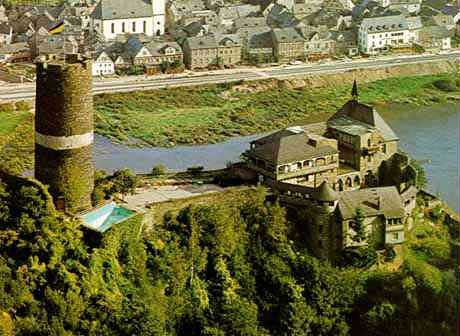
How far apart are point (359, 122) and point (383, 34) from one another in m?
25.0

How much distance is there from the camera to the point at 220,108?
35469mm

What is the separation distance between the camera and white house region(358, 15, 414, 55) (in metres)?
45.0

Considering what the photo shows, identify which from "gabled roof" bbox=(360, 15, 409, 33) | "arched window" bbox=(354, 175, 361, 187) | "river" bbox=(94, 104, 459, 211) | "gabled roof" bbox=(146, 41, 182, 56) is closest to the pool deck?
"arched window" bbox=(354, 175, 361, 187)

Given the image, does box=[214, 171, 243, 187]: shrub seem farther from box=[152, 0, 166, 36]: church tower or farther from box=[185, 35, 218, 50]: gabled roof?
box=[152, 0, 166, 36]: church tower

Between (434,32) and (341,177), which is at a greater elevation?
(434,32)

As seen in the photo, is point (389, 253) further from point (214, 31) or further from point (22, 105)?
point (214, 31)

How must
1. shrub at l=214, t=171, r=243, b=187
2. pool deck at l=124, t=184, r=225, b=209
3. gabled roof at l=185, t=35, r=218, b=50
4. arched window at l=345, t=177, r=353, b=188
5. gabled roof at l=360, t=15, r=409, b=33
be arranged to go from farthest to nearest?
gabled roof at l=360, t=15, r=409, b=33
gabled roof at l=185, t=35, r=218, b=50
arched window at l=345, t=177, r=353, b=188
shrub at l=214, t=171, r=243, b=187
pool deck at l=124, t=184, r=225, b=209

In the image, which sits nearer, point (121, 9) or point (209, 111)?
point (209, 111)

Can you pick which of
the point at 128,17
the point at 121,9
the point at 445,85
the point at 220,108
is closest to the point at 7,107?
the point at 220,108

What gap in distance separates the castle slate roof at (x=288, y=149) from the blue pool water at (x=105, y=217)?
3.30 meters

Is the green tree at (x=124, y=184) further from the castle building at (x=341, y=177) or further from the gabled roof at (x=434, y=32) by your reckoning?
the gabled roof at (x=434, y=32)

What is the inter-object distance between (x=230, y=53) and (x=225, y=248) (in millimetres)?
25587

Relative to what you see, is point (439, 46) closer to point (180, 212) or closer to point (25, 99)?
point (25, 99)

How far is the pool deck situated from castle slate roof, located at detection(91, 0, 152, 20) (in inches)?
1074
